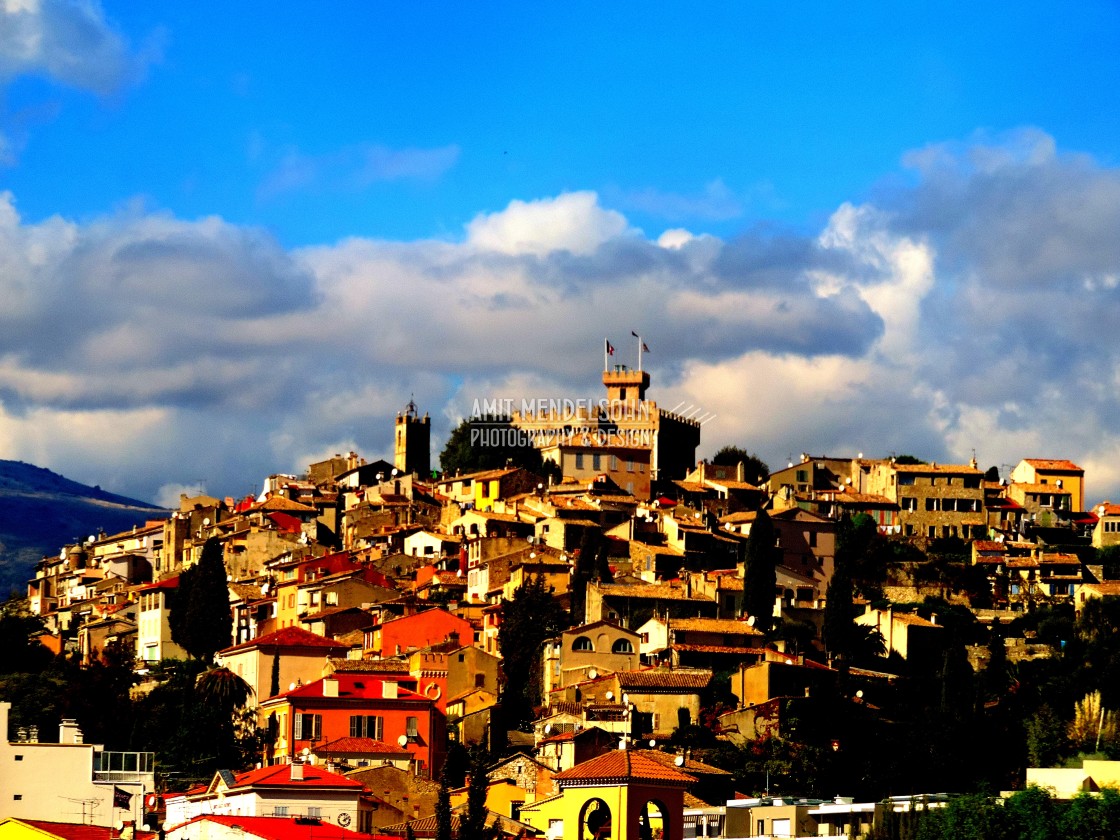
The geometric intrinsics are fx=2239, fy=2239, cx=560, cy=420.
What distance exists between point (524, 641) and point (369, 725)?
10918 mm

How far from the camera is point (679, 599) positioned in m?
87.9

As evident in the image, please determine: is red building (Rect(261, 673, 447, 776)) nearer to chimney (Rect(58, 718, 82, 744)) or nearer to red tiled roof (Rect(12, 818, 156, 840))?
chimney (Rect(58, 718, 82, 744))

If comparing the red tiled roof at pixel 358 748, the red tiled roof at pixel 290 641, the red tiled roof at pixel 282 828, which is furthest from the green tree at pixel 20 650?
the red tiled roof at pixel 282 828

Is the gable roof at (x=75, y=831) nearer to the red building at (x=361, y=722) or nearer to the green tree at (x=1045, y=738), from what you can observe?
the red building at (x=361, y=722)

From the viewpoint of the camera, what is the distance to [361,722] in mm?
73562

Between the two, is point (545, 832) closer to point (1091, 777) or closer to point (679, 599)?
point (1091, 777)

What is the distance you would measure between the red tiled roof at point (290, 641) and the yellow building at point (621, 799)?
1141 inches

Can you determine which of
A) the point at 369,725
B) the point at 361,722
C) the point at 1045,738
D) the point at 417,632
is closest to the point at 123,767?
the point at 361,722

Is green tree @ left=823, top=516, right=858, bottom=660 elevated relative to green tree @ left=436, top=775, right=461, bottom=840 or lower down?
elevated

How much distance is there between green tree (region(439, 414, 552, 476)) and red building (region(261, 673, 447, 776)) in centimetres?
4823

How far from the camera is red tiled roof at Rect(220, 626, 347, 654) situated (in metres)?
84.3

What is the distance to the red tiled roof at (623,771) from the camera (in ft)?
179

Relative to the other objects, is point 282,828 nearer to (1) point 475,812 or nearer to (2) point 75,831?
(2) point 75,831

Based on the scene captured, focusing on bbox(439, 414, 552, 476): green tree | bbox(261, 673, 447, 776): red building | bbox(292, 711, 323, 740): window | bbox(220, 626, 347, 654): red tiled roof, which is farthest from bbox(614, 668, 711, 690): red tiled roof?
bbox(439, 414, 552, 476): green tree
